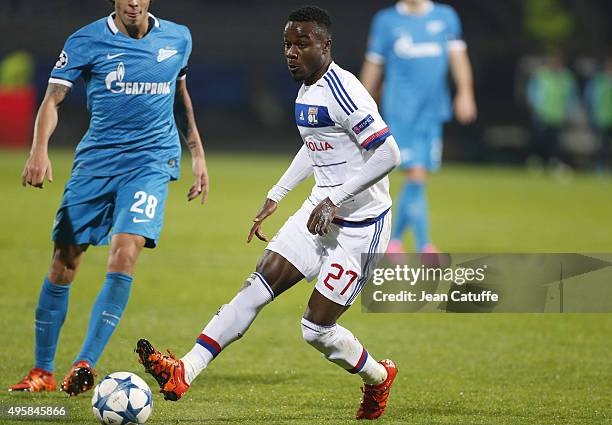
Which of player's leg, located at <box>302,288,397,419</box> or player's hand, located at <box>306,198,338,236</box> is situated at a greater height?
player's hand, located at <box>306,198,338,236</box>

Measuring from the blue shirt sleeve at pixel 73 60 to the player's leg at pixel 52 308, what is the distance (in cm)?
89

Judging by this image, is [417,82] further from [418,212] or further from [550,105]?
[550,105]

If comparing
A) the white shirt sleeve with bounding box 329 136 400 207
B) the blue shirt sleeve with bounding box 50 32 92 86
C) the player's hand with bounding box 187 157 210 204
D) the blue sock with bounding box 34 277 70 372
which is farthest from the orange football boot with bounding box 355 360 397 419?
the blue shirt sleeve with bounding box 50 32 92 86

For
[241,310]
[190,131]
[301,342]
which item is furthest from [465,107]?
[241,310]

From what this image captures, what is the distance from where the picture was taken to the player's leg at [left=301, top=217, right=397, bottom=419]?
5.47 meters

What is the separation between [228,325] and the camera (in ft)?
17.8

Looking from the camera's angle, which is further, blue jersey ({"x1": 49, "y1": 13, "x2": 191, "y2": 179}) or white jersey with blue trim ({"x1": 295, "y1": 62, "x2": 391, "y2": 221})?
blue jersey ({"x1": 49, "y1": 13, "x2": 191, "y2": 179})

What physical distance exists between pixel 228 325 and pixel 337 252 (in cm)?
62

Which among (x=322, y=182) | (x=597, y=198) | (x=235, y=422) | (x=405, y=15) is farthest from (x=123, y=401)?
(x=597, y=198)

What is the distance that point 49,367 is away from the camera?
6164 mm

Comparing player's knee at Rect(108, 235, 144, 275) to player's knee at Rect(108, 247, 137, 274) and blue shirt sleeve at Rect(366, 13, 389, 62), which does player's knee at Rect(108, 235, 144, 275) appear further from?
blue shirt sleeve at Rect(366, 13, 389, 62)

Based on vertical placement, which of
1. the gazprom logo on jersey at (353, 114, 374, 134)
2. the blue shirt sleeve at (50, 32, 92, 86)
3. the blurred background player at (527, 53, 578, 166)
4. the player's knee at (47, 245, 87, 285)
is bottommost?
the blurred background player at (527, 53, 578, 166)

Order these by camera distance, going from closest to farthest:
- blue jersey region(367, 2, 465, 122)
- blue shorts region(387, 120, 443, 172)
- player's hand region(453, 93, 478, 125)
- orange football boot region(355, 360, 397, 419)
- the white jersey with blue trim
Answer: the white jersey with blue trim, orange football boot region(355, 360, 397, 419), player's hand region(453, 93, 478, 125), blue shorts region(387, 120, 443, 172), blue jersey region(367, 2, 465, 122)

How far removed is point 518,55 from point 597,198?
11.3m
